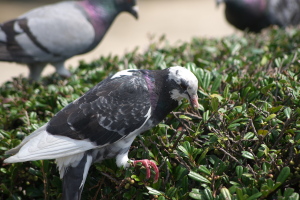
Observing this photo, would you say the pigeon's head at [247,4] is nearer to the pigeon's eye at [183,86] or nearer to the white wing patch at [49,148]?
the pigeon's eye at [183,86]

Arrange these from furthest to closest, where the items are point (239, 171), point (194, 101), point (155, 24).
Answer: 1. point (155, 24)
2. point (194, 101)
3. point (239, 171)

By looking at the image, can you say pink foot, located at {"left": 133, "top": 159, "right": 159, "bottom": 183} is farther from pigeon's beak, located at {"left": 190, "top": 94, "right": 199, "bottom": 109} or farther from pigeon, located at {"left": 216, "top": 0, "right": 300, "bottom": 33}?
pigeon, located at {"left": 216, "top": 0, "right": 300, "bottom": 33}

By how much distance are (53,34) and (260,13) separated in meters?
3.52

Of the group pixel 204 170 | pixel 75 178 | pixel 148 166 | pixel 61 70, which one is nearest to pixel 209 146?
pixel 204 170

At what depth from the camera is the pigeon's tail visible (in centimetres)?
243

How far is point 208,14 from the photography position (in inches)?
481

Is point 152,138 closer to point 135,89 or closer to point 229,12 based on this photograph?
point 135,89

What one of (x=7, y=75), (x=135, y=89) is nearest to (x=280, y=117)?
(x=135, y=89)

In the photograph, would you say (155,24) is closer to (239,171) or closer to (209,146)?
(209,146)

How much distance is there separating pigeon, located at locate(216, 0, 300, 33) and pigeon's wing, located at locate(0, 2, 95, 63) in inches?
106

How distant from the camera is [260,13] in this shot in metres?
6.68

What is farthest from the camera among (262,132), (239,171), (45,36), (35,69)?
(35,69)

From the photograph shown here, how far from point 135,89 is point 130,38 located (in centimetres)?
808

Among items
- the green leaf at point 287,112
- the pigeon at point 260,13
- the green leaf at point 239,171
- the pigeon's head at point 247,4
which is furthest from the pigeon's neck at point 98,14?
the green leaf at point 239,171
